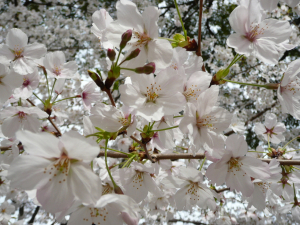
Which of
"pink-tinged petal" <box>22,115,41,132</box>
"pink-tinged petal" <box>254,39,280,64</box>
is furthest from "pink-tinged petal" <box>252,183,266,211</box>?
"pink-tinged petal" <box>22,115,41,132</box>

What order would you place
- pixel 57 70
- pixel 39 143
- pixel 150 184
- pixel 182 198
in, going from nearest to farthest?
1. pixel 39 143
2. pixel 150 184
3. pixel 182 198
4. pixel 57 70

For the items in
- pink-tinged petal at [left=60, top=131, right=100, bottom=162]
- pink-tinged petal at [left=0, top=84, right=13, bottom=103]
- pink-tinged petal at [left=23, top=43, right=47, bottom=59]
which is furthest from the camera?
pink-tinged petal at [left=23, top=43, right=47, bottom=59]

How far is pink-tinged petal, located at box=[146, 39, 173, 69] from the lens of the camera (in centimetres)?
104

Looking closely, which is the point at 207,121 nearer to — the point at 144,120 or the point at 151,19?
the point at 144,120

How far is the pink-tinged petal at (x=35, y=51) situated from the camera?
5.60 feet

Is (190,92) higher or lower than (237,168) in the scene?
higher

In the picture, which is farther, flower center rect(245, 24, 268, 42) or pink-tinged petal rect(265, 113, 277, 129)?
pink-tinged petal rect(265, 113, 277, 129)

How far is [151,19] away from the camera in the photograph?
3.45 feet

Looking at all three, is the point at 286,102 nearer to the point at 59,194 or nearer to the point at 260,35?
the point at 260,35

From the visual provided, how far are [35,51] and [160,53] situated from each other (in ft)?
3.85

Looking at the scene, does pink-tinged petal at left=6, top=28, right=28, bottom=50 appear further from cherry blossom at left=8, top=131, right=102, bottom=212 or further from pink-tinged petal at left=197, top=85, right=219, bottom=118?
pink-tinged petal at left=197, top=85, right=219, bottom=118

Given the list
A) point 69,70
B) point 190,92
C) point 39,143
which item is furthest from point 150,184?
point 69,70

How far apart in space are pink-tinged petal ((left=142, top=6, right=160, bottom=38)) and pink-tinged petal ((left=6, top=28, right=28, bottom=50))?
117cm

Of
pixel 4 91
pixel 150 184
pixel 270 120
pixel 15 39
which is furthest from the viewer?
pixel 270 120
